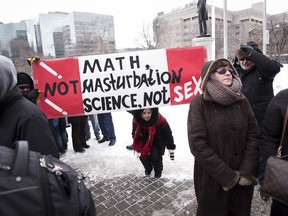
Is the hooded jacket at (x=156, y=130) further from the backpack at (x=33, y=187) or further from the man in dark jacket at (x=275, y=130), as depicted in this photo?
the backpack at (x=33, y=187)

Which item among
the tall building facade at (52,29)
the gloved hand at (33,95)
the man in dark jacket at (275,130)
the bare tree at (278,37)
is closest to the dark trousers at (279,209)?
the man in dark jacket at (275,130)

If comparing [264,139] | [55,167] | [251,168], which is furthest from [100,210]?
[55,167]

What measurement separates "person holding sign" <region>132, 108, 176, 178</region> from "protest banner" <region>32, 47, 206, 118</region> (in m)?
0.15

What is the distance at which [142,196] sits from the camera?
11.0 feet

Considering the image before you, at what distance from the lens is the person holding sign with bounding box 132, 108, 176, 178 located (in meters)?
3.58

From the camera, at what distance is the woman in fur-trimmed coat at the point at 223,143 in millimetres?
2139

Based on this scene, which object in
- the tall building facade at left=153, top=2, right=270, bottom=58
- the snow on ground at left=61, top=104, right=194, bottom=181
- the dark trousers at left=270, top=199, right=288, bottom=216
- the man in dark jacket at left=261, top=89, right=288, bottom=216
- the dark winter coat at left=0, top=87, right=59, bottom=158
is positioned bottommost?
the snow on ground at left=61, top=104, right=194, bottom=181

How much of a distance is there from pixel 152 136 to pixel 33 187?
2.87 metres

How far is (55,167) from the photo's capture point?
0.97m

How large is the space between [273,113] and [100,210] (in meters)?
2.21

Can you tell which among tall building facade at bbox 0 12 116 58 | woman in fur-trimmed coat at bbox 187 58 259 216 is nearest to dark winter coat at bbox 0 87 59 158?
woman in fur-trimmed coat at bbox 187 58 259 216

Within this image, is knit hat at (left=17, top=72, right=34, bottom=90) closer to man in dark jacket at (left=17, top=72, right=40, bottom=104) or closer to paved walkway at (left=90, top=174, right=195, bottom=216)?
man in dark jacket at (left=17, top=72, right=40, bottom=104)

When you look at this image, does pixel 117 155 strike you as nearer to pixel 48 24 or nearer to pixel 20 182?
pixel 20 182

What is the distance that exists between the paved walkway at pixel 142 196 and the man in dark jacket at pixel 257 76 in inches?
38.8
